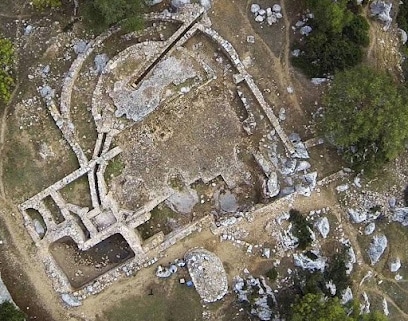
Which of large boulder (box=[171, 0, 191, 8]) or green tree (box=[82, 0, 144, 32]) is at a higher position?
green tree (box=[82, 0, 144, 32])

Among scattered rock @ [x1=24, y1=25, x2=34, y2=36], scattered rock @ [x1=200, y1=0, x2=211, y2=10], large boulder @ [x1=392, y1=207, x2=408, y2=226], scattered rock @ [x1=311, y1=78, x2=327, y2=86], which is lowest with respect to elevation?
large boulder @ [x1=392, y1=207, x2=408, y2=226]

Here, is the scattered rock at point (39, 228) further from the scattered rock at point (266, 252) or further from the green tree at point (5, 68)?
the scattered rock at point (266, 252)

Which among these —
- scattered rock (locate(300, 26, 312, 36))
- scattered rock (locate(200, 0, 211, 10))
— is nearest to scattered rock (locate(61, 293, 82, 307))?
scattered rock (locate(200, 0, 211, 10))

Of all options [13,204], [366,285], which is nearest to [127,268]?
[13,204]

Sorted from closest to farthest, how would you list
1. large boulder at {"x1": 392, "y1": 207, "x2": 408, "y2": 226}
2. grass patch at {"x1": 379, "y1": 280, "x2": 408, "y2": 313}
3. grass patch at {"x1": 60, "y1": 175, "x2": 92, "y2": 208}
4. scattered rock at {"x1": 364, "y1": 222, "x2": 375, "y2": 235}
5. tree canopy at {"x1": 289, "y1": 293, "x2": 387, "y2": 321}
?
tree canopy at {"x1": 289, "y1": 293, "x2": 387, "y2": 321} → grass patch at {"x1": 60, "y1": 175, "x2": 92, "y2": 208} → scattered rock at {"x1": 364, "y1": 222, "x2": 375, "y2": 235} → grass patch at {"x1": 379, "y1": 280, "x2": 408, "y2": 313} → large boulder at {"x1": 392, "y1": 207, "x2": 408, "y2": 226}

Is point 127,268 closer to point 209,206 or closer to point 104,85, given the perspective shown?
point 209,206

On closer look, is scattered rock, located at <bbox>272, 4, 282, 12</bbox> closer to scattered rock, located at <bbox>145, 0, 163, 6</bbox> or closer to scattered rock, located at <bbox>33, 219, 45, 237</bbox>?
scattered rock, located at <bbox>145, 0, 163, 6</bbox>
